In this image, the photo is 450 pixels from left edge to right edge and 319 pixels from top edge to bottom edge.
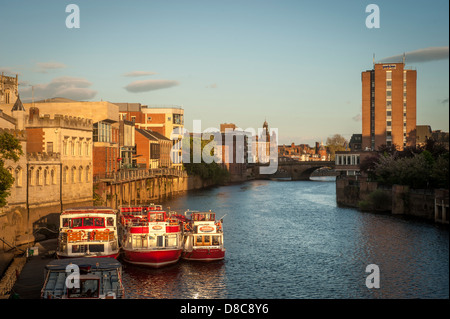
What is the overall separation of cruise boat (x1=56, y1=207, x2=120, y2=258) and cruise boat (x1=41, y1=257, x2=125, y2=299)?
1023cm

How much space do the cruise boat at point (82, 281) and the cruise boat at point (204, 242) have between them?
1532cm

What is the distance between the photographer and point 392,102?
142 metres

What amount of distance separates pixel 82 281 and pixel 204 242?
738 inches

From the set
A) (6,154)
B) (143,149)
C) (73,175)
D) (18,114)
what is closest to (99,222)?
(6,154)

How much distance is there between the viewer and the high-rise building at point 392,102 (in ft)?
461

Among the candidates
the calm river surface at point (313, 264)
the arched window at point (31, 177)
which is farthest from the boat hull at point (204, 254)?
the arched window at point (31, 177)

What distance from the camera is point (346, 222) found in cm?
7212

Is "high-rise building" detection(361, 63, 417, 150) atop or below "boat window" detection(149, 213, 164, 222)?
atop

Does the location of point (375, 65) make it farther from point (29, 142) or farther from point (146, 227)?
point (146, 227)

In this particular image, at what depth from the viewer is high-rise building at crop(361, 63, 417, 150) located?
140625 millimetres

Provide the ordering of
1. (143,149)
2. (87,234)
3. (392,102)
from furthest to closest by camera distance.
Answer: (392,102) → (143,149) → (87,234)

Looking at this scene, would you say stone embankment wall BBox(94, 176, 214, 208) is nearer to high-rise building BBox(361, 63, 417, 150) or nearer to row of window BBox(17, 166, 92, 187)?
row of window BBox(17, 166, 92, 187)

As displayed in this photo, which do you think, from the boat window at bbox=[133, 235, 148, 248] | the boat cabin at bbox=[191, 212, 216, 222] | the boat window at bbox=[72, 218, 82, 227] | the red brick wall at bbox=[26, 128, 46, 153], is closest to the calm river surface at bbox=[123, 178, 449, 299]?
the boat window at bbox=[133, 235, 148, 248]

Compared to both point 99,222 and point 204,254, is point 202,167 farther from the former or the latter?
point 99,222
